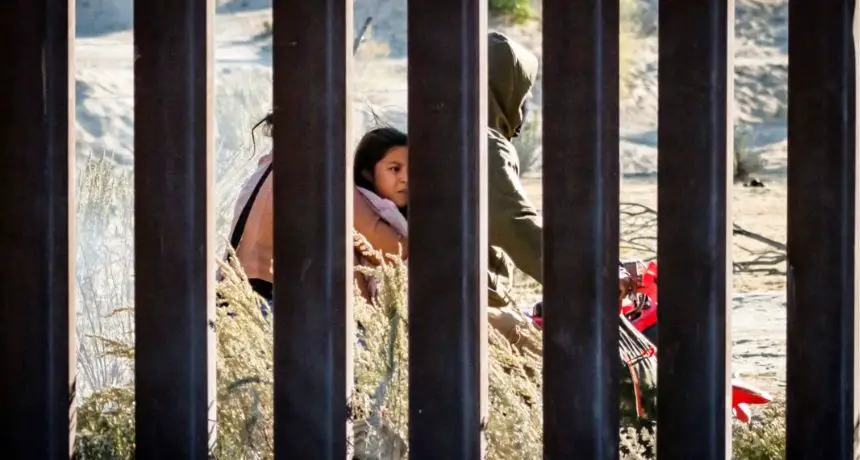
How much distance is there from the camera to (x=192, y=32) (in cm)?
229

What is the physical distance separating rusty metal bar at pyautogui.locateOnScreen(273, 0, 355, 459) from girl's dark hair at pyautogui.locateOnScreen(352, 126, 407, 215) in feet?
6.81

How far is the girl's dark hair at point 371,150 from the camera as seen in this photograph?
4414 millimetres

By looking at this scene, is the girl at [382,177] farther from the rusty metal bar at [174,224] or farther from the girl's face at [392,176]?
the rusty metal bar at [174,224]

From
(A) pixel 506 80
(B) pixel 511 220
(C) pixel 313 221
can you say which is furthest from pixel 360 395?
(A) pixel 506 80

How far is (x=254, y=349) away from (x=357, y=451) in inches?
16.1

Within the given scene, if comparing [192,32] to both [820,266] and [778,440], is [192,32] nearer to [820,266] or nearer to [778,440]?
[820,266]

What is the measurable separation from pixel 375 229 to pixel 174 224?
185cm

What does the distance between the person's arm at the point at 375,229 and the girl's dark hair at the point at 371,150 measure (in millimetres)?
201

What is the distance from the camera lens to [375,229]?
417 cm

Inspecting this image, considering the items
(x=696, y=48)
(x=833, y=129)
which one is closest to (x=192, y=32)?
(x=696, y=48)

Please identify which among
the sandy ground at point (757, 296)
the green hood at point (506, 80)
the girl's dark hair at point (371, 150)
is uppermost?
the green hood at point (506, 80)

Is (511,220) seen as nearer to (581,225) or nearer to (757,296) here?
(581,225)

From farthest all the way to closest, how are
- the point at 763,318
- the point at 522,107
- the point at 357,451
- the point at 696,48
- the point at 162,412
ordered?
the point at 763,318, the point at 522,107, the point at 357,451, the point at 162,412, the point at 696,48

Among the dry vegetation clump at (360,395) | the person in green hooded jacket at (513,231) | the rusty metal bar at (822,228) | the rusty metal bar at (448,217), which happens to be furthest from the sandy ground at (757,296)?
the rusty metal bar at (448,217)
